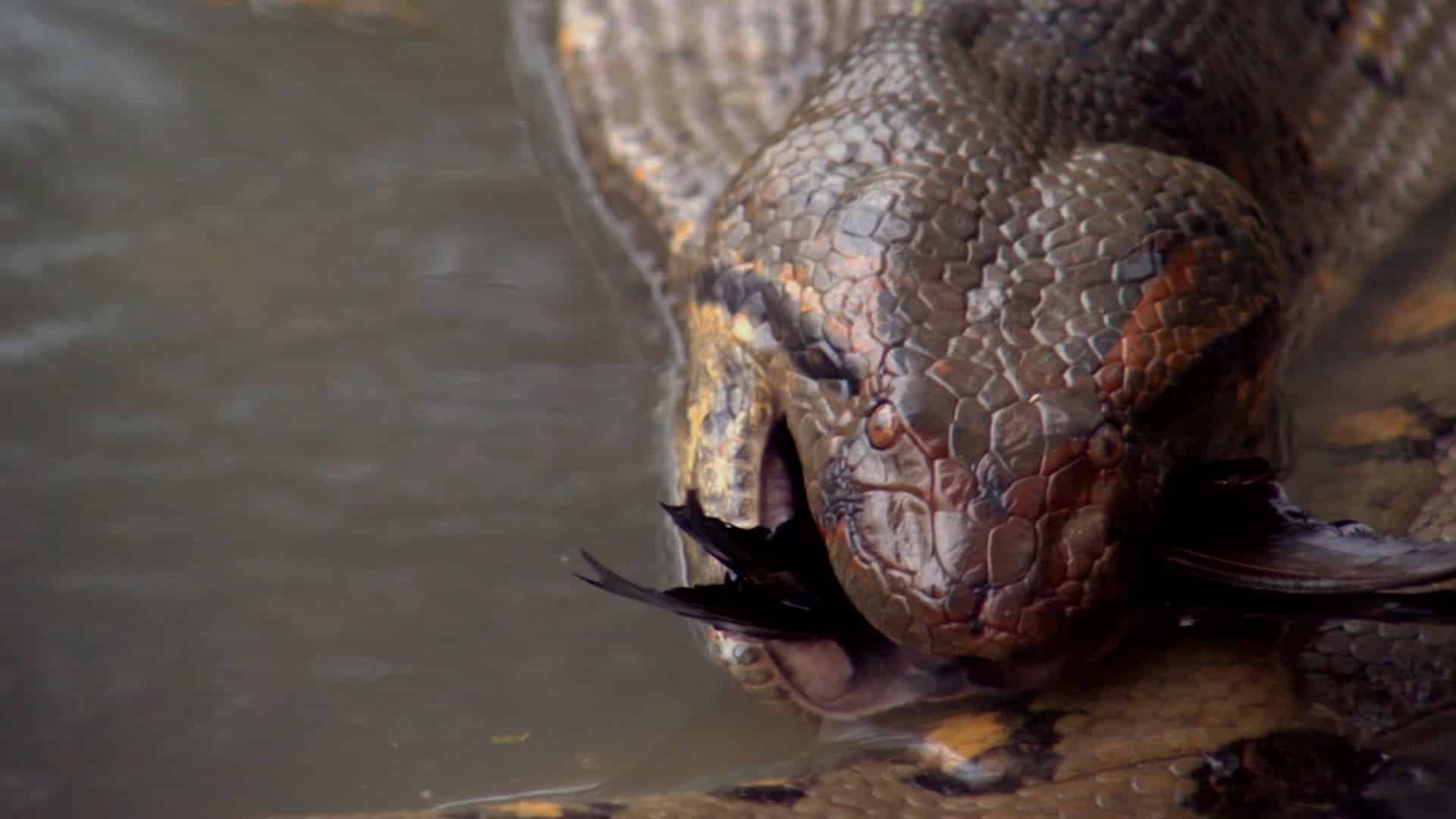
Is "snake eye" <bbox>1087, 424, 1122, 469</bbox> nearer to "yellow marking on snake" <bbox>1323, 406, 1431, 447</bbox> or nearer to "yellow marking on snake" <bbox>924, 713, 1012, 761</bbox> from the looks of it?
"yellow marking on snake" <bbox>924, 713, 1012, 761</bbox>

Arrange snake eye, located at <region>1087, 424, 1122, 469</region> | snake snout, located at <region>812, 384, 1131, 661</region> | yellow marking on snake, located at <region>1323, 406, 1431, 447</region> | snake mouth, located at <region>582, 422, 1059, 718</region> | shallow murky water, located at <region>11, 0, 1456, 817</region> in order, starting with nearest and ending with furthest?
snake snout, located at <region>812, 384, 1131, 661</region> → snake eye, located at <region>1087, 424, 1122, 469</region> → snake mouth, located at <region>582, 422, 1059, 718</region> → shallow murky water, located at <region>11, 0, 1456, 817</region> → yellow marking on snake, located at <region>1323, 406, 1431, 447</region>

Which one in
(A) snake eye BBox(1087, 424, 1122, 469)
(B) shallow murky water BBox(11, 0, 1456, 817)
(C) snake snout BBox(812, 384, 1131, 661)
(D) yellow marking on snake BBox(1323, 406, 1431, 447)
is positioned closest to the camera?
(C) snake snout BBox(812, 384, 1131, 661)

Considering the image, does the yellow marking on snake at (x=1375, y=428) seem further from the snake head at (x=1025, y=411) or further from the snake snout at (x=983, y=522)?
the snake snout at (x=983, y=522)

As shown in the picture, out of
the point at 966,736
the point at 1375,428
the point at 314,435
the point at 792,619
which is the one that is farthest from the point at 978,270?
the point at 314,435

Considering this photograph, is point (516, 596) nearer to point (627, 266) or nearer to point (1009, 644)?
point (627, 266)

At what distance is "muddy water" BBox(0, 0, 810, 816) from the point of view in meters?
3.21

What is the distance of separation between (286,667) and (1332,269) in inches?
106

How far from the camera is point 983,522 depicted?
251 centimetres

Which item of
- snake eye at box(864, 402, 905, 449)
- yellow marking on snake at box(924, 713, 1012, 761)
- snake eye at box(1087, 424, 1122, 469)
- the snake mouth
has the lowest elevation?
yellow marking on snake at box(924, 713, 1012, 761)

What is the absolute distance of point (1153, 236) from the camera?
9.88ft

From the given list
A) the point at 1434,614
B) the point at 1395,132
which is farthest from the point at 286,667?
the point at 1395,132

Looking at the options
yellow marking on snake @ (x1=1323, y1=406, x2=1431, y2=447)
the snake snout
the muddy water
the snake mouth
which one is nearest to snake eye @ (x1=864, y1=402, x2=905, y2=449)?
the snake snout

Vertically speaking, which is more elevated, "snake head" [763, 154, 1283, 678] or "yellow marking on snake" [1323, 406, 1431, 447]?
"snake head" [763, 154, 1283, 678]

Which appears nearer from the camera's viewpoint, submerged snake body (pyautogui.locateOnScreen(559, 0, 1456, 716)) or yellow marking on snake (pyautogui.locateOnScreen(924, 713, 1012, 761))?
submerged snake body (pyautogui.locateOnScreen(559, 0, 1456, 716))
